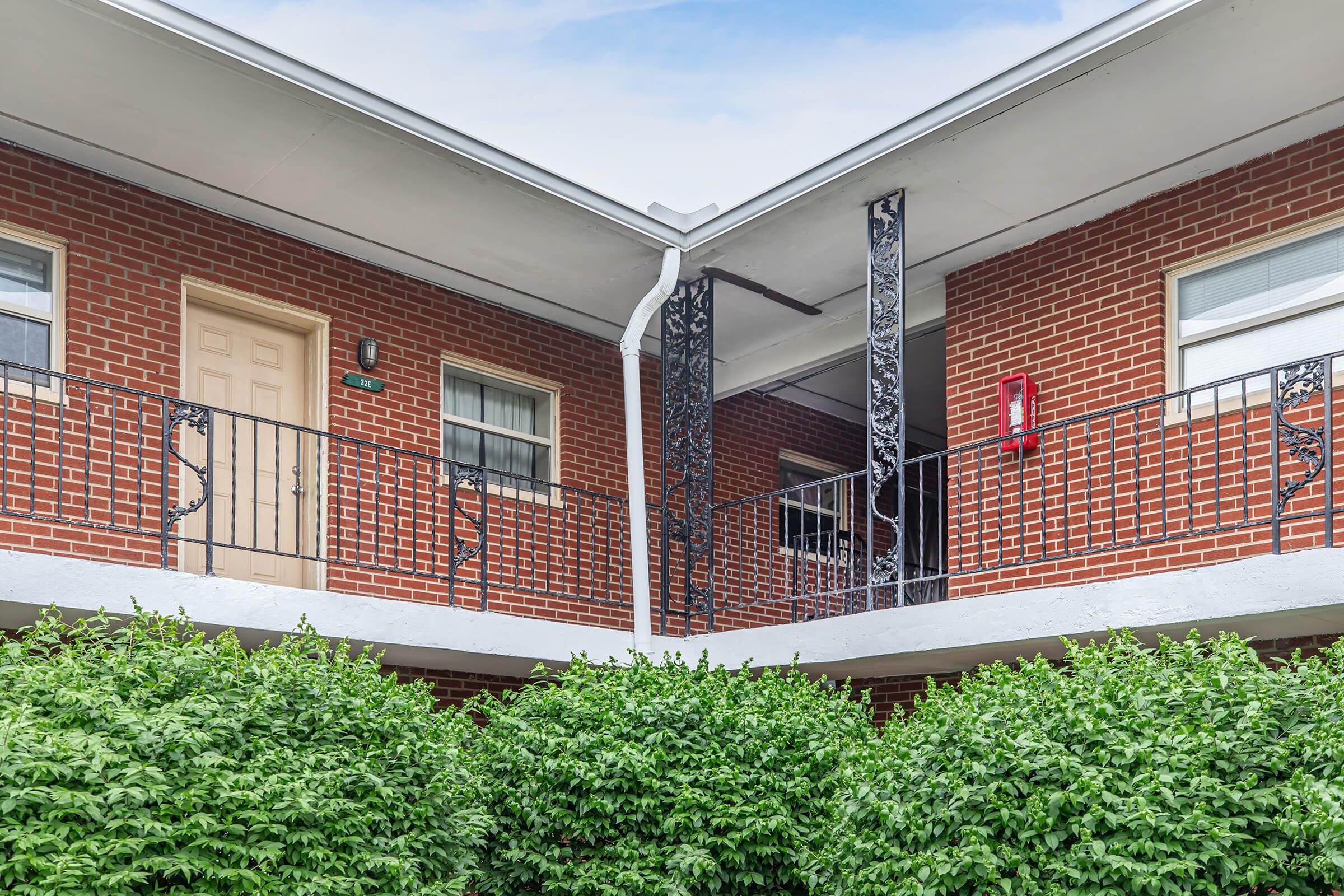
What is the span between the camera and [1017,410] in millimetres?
8680

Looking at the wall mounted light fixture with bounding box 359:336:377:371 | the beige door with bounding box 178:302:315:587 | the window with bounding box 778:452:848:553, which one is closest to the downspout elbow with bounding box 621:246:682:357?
the wall mounted light fixture with bounding box 359:336:377:371

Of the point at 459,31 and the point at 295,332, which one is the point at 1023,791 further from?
the point at 459,31

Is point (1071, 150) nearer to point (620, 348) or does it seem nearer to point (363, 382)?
point (620, 348)

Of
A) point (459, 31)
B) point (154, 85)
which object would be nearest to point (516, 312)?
point (154, 85)

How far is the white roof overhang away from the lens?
647 centimetres

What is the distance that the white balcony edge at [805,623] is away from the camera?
607cm

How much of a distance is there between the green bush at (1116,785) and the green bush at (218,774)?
1826 mm

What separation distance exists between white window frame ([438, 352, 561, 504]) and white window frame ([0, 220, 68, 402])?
2721mm

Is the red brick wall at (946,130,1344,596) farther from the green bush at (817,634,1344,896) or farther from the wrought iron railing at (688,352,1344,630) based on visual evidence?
the green bush at (817,634,1344,896)

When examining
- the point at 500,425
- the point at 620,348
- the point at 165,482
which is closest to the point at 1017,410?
the point at 620,348

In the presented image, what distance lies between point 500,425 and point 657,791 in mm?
4586

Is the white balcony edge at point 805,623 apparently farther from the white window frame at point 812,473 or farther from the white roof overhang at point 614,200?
the white window frame at point 812,473

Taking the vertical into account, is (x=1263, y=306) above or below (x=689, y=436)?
above

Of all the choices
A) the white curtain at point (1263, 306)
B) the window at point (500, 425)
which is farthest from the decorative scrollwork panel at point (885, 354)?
the window at point (500, 425)
